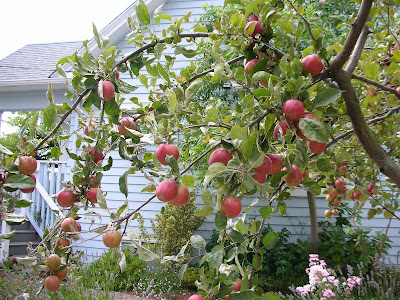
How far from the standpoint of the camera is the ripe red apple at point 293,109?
2.11 ft

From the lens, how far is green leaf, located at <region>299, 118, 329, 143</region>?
0.60m

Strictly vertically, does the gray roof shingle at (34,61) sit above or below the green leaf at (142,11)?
above

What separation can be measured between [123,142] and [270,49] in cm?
56

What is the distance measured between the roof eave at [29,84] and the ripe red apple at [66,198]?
5271 mm

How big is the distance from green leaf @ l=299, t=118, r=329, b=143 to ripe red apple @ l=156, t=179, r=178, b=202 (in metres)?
0.32

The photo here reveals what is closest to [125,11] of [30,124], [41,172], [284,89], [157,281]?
[41,172]

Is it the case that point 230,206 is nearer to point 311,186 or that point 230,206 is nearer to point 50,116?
point 311,186

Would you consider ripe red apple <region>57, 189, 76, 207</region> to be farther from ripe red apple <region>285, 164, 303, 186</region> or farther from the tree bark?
the tree bark

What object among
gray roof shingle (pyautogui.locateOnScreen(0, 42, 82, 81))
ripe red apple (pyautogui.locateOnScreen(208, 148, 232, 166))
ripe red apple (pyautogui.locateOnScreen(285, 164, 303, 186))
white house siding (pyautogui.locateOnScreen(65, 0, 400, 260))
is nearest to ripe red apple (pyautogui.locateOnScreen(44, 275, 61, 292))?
ripe red apple (pyautogui.locateOnScreen(208, 148, 232, 166))

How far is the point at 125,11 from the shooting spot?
5934 mm

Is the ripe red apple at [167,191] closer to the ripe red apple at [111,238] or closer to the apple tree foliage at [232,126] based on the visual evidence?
the apple tree foliage at [232,126]

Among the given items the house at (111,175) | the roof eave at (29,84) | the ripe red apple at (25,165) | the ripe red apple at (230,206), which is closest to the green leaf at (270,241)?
the ripe red apple at (230,206)

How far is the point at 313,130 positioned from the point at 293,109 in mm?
62

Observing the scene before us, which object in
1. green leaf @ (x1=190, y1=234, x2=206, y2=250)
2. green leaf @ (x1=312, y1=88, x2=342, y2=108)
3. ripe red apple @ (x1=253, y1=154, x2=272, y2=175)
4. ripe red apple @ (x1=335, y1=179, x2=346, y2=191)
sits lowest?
green leaf @ (x1=190, y1=234, x2=206, y2=250)
